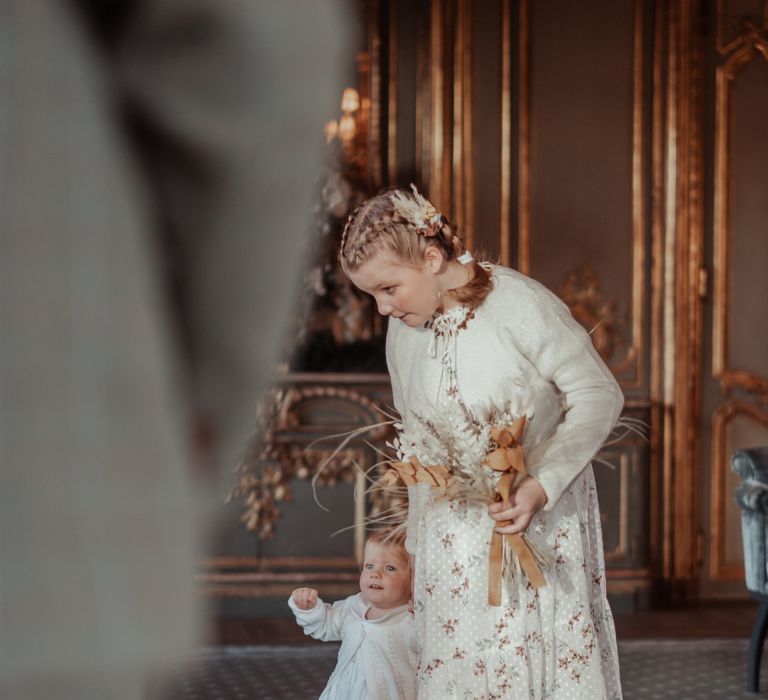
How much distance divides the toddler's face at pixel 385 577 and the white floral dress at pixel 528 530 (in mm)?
774

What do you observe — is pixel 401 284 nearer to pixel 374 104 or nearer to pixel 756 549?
pixel 756 549

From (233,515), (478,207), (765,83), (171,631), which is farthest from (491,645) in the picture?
(765,83)

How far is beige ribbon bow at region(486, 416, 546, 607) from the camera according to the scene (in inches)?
99.7

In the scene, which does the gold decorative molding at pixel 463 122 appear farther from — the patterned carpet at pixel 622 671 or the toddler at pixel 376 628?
the toddler at pixel 376 628

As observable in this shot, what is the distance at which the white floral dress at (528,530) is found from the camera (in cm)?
264

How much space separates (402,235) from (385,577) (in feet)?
3.96

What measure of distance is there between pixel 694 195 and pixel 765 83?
0.71 m

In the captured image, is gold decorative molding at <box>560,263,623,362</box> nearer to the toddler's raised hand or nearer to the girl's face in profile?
the toddler's raised hand

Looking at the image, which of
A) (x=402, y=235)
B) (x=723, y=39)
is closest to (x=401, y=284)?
(x=402, y=235)

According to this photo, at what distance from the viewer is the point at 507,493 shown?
2527 mm

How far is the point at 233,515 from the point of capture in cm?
610

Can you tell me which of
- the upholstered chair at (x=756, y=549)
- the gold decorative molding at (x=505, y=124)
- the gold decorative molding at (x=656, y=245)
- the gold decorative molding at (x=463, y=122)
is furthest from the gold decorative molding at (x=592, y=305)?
the upholstered chair at (x=756, y=549)

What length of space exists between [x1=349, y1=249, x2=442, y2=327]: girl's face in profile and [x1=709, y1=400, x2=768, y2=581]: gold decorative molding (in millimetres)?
4401

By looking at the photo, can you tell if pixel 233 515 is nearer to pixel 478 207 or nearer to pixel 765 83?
pixel 478 207
